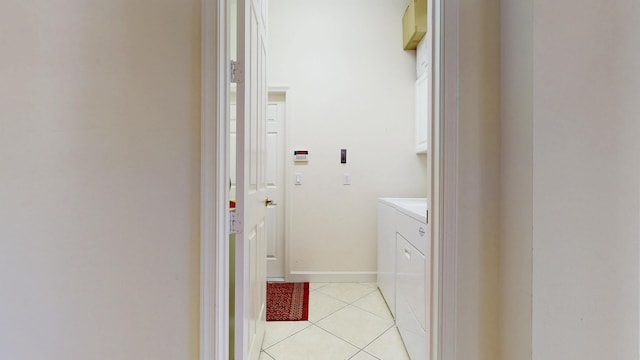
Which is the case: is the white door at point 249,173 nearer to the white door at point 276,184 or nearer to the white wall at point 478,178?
the white wall at point 478,178

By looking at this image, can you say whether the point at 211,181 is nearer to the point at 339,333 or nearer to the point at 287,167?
the point at 339,333

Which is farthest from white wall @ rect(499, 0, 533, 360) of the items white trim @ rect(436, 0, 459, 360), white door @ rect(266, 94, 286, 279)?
white door @ rect(266, 94, 286, 279)

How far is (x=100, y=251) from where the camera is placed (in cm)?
93

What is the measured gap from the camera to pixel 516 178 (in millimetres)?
860

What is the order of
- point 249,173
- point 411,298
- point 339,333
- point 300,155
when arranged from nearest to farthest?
point 249,173, point 411,298, point 339,333, point 300,155

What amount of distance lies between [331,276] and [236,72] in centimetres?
236

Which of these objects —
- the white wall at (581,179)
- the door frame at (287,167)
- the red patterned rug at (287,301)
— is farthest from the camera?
the door frame at (287,167)

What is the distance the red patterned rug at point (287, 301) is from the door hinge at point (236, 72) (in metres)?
1.77

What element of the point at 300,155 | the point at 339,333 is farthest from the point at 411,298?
the point at 300,155

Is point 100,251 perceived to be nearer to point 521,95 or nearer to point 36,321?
point 36,321

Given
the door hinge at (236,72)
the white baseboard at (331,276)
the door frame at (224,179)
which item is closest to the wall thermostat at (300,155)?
the white baseboard at (331,276)

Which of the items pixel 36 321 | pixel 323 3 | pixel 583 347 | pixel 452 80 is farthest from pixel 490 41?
pixel 323 3

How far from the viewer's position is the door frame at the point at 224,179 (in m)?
0.91

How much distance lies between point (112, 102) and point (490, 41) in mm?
1274
